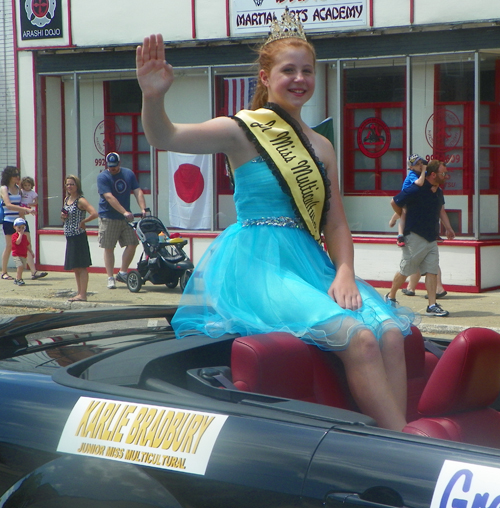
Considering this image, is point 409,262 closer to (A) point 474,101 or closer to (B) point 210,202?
(A) point 474,101

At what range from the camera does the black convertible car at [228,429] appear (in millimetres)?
1852

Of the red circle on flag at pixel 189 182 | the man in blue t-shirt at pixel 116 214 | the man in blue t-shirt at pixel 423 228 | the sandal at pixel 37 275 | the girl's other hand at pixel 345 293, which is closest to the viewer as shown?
the girl's other hand at pixel 345 293

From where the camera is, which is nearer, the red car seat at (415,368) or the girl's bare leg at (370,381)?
the girl's bare leg at (370,381)

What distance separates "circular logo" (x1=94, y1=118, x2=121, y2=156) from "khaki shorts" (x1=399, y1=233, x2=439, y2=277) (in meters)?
6.02

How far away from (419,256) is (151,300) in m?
3.61

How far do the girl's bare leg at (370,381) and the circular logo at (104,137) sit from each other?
11.7 m

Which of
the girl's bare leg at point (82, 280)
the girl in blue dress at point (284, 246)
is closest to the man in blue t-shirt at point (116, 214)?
the girl's bare leg at point (82, 280)

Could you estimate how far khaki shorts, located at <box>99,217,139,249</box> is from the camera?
Result: 1205 centimetres

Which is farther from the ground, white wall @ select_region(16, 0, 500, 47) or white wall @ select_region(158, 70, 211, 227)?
white wall @ select_region(16, 0, 500, 47)

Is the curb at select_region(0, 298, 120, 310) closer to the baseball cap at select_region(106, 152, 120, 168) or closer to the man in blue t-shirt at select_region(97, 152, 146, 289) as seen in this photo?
the man in blue t-shirt at select_region(97, 152, 146, 289)

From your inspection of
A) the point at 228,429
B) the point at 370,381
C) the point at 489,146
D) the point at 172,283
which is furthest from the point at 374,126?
the point at 228,429

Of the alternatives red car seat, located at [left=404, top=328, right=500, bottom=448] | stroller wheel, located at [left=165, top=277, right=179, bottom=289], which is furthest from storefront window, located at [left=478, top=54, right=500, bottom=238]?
red car seat, located at [left=404, top=328, right=500, bottom=448]

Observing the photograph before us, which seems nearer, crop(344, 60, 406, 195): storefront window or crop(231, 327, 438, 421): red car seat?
crop(231, 327, 438, 421): red car seat

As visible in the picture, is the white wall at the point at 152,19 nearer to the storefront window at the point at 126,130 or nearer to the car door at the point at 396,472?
the storefront window at the point at 126,130
